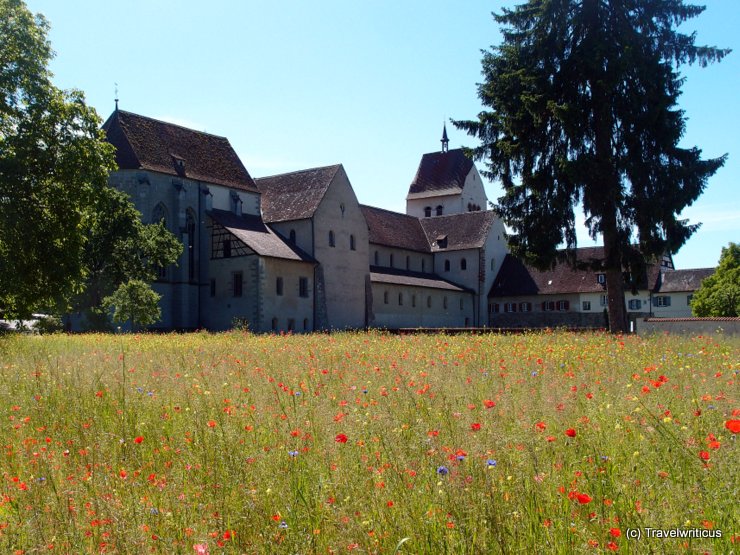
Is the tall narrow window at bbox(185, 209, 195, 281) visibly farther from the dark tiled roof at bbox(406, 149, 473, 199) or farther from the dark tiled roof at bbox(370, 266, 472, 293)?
the dark tiled roof at bbox(406, 149, 473, 199)

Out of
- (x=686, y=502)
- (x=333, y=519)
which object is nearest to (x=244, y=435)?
(x=333, y=519)

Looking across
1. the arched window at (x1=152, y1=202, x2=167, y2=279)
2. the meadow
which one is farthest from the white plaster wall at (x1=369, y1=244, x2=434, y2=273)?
the meadow

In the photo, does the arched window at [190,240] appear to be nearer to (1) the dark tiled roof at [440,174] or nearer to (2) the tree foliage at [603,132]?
(2) the tree foliage at [603,132]

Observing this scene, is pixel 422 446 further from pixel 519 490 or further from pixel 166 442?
pixel 166 442

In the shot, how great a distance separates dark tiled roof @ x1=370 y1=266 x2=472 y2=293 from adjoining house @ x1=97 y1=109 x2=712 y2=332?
0.18m

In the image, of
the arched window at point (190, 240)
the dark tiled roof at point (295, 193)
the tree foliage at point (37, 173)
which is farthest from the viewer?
the dark tiled roof at point (295, 193)

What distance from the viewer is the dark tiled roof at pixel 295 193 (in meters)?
52.9

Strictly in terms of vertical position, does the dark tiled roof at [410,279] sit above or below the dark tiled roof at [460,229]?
below

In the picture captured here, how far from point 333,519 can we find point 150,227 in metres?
40.8

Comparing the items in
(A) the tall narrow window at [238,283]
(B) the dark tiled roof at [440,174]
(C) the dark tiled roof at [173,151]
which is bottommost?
(A) the tall narrow window at [238,283]

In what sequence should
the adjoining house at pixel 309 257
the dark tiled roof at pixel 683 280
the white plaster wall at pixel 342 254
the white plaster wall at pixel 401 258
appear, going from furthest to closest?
the dark tiled roof at pixel 683 280
the white plaster wall at pixel 401 258
the white plaster wall at pixel 342 254
the adjoining house at pixel 309 257

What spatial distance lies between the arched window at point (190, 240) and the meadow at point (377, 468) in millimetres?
40152

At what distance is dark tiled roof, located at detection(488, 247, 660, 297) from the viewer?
216ft

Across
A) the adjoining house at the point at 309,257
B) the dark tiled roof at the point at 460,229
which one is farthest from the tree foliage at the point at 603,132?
the dark tiled roof at the point at 460,229
